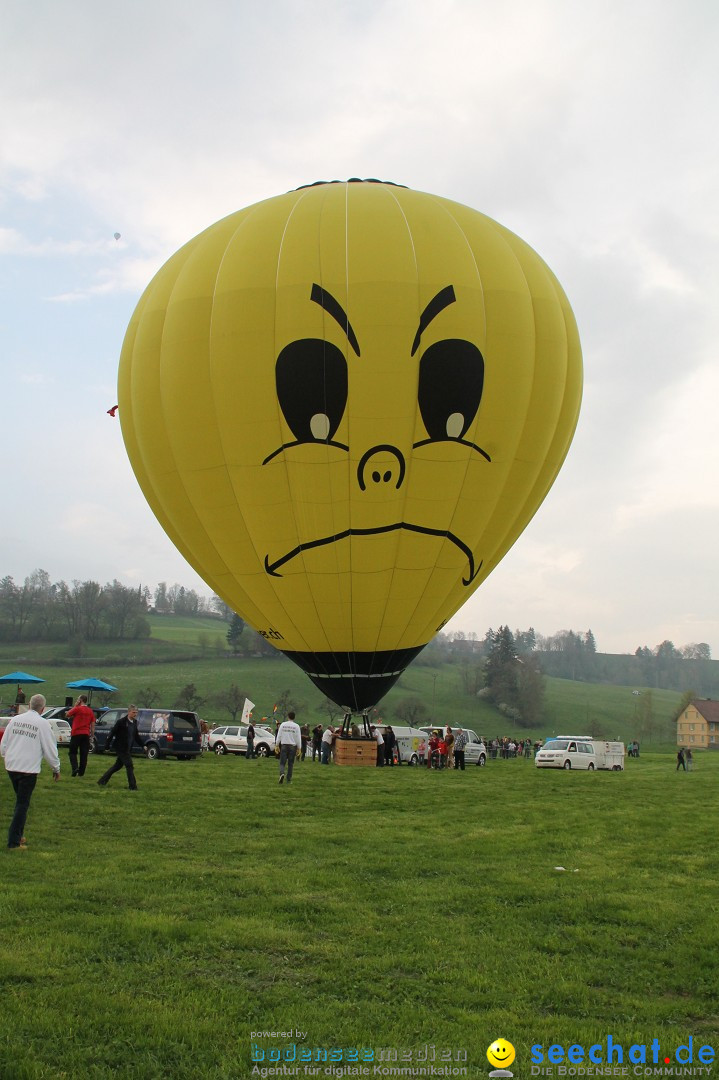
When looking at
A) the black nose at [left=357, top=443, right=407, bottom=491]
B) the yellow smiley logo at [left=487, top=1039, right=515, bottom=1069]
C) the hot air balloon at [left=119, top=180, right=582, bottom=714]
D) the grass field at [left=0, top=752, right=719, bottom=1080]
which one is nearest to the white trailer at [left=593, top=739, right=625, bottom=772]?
the hot air balloon at [left=119, top=180, right=582, bottom=714]

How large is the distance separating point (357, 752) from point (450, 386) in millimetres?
9961

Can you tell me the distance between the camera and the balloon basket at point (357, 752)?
2058 centimetres

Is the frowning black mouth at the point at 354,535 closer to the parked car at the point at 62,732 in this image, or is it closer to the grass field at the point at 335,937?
the grass field at the point at 335,937

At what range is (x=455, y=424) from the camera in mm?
14203

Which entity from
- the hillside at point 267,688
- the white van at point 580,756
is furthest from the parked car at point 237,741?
the hillside at point 267,688

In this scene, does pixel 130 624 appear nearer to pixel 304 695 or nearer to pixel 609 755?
pixel 304 695

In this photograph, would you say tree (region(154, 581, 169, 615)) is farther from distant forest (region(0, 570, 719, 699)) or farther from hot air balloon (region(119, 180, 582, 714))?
hot air balloon (region(119, 180, 582, 714))

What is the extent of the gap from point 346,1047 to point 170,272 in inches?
550

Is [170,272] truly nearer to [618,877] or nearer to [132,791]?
[132,791]

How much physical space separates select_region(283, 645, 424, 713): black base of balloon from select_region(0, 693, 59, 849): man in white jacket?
8.04 meters

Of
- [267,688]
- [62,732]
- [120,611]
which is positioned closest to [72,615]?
[120,611]

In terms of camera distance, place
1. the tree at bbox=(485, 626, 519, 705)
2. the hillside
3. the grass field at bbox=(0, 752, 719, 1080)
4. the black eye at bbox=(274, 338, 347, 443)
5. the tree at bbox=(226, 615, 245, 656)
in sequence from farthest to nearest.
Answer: the tree at bbox=(226, 615, 245, 656) < the tree at bbox=(485, 626, 519, 705) < the hillside < the black eye at bbox=(274, 338, 347, 443) < the grass field at bbox=(0, 752, 719, 1080)

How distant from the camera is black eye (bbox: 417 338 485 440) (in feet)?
45.7

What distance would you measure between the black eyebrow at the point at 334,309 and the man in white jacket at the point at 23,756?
7.76 metres
